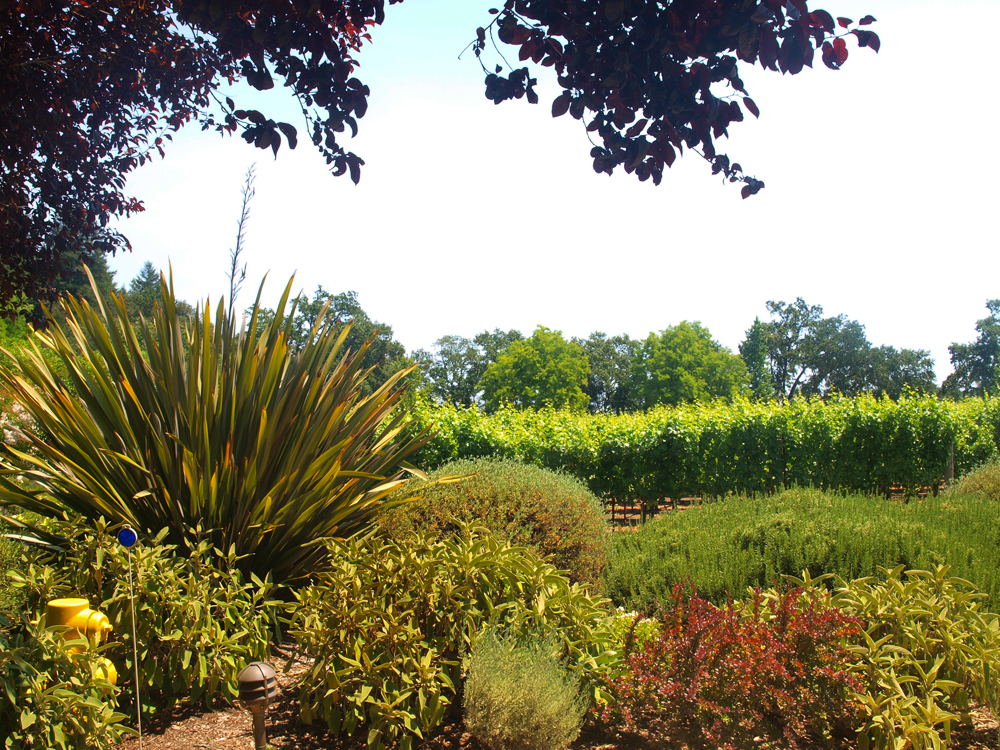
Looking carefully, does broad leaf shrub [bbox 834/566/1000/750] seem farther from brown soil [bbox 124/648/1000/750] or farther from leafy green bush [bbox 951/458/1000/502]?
leafy green bush [bbox 951/458/1000/502]

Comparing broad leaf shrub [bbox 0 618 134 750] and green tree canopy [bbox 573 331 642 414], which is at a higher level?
green tree canopy [bbox 573 331 642 414]

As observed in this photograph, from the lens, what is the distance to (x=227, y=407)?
13.3ft

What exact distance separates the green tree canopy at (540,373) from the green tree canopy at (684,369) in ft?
16.5

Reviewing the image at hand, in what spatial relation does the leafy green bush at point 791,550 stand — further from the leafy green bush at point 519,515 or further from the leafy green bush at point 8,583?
the leafy green bush at point 8,583

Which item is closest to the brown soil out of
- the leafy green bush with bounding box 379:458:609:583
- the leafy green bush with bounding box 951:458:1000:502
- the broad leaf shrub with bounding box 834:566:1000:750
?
the broad leaf shrub with bounding box 834:566:1000:750

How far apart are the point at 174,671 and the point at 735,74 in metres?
3.99

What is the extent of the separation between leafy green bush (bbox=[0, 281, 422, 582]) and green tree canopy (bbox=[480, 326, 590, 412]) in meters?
40.6

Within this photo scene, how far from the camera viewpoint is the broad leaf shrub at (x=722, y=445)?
10.1 metres

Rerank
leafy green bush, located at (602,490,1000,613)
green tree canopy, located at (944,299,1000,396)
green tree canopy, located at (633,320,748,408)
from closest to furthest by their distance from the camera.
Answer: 1. leafy green bush, located at (602,490,1000,613)
2. green tree canopy, located at (633,320,748,408)
3. green tree canopy, located at (944,299,1000,396)

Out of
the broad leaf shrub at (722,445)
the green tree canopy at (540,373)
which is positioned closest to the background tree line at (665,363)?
the green tree canopy at (540,373)

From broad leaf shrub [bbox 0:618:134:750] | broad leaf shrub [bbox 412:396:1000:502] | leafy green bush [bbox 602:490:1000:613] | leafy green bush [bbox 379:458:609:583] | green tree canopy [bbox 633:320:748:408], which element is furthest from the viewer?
green tree canopy [bbox 633:320:748:408]

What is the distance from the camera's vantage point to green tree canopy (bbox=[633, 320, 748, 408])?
46.0m

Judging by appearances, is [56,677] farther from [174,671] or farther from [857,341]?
[857,341]

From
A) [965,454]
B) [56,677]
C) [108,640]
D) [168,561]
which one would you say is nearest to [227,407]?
[168,561]
